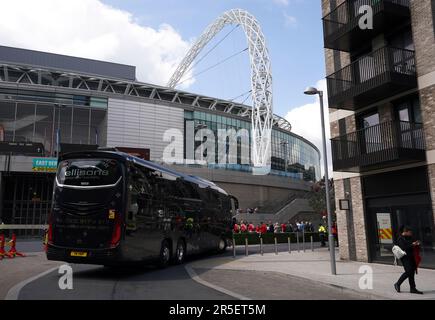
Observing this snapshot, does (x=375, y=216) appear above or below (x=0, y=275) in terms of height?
above

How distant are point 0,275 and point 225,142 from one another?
4917 centimetres

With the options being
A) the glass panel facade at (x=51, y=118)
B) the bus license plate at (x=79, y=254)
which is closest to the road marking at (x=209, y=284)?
the bus license plate at (x=79, y=254)

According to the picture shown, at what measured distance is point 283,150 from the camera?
228 feet

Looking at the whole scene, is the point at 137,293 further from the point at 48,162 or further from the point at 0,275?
the point at 48,162

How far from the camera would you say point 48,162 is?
141ft

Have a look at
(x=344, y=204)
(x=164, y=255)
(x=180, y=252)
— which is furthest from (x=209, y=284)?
(x=344, y=204)

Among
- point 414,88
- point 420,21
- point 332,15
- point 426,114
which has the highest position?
point 332,15

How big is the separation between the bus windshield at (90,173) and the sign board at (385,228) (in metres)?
10.5

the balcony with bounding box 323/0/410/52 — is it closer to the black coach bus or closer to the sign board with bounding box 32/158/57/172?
the black coach bus

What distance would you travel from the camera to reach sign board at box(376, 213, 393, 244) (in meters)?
15.9

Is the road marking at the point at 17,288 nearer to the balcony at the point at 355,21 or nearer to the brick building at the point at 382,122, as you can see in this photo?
the brick building at the point at 382,122

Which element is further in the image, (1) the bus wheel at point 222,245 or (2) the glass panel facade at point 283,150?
(2) the glass panel facade at point 283,150

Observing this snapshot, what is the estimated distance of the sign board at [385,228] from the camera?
1588 cm

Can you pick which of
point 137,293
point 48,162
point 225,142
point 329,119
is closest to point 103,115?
point 48,162
